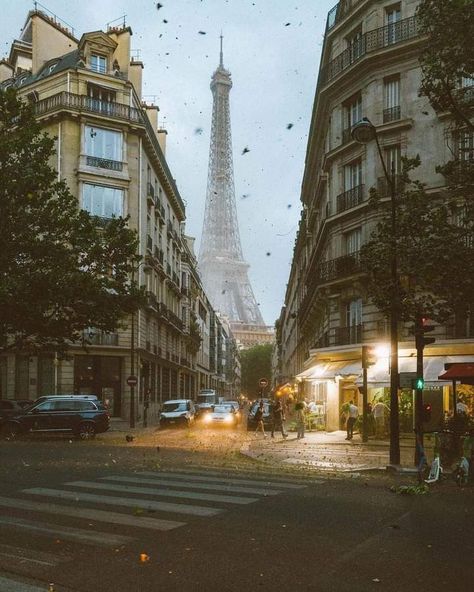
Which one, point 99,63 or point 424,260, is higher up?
point 99,63

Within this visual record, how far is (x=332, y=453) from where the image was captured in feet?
69.4

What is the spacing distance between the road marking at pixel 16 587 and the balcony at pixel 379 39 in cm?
2871

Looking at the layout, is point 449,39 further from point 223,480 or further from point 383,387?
point 383,387

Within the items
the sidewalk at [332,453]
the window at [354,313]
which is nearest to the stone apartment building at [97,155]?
the window at [354,313]

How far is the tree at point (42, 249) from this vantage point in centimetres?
2647

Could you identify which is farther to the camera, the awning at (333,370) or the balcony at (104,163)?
the balcony at (104,163)

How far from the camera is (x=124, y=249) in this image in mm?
28125

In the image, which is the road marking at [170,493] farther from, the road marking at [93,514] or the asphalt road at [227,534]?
the road marking at [93,514]

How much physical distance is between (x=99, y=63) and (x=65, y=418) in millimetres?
27868

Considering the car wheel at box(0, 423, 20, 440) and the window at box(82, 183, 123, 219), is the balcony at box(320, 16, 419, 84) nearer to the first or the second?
the window at box(82, 183, 123, 219)

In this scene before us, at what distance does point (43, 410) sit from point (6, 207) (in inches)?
310

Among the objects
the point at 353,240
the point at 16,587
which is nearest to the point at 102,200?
the point at 353,240

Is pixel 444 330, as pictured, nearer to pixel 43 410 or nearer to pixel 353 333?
pixel 353 333

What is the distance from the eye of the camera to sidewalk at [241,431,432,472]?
17.4 metres
